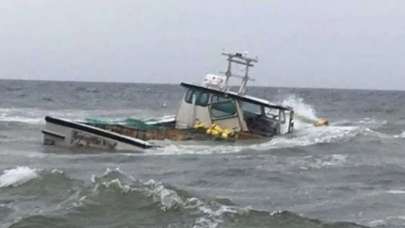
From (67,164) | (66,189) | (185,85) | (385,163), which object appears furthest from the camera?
(185,85)

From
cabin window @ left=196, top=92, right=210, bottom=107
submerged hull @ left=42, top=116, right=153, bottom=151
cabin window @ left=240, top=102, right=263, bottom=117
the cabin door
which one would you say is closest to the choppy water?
submerged hull @ left=42, top=116, right=153, bottom=151

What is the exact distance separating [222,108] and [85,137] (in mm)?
4797

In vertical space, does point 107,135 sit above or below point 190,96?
below

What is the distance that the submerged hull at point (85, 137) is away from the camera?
77.8 ft

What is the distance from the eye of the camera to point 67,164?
2042cm

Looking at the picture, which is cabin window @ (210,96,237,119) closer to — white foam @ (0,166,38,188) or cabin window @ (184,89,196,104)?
cabin window @ (184,89,196,104)

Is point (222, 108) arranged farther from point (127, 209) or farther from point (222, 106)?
point (127, 209)

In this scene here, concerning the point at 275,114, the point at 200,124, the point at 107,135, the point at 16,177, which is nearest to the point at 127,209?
the point at 16,177

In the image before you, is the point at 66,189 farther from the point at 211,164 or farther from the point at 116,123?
the point at 116,123

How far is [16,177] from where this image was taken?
1658 cm

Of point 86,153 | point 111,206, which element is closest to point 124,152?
point 86,153

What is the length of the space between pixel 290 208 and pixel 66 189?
387 centimetres

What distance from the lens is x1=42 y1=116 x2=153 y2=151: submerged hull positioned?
23703mm

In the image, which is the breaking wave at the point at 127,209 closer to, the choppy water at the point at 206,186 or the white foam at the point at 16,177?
the choppy water at the point at 206,186
